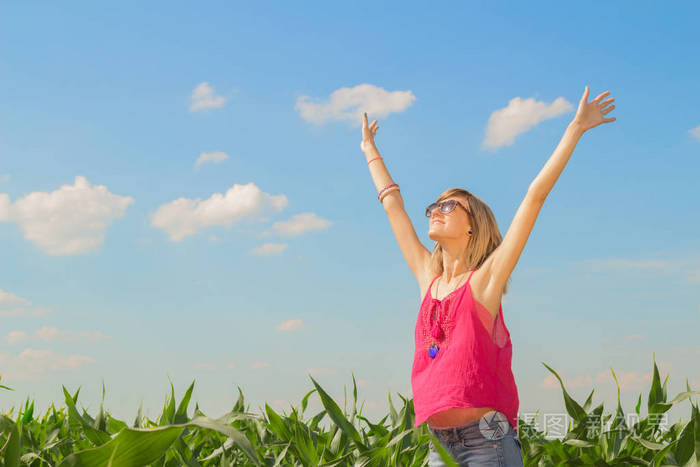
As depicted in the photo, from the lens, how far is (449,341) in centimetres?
262

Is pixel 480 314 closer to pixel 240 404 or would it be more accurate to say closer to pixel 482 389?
pixel 482 389

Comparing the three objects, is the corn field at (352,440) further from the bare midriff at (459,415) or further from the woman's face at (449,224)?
the woman's face at (449,224)

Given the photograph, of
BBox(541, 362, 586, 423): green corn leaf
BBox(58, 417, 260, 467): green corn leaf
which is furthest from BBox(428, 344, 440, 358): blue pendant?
BBox(58, 417, 260, 467): green corn leaf

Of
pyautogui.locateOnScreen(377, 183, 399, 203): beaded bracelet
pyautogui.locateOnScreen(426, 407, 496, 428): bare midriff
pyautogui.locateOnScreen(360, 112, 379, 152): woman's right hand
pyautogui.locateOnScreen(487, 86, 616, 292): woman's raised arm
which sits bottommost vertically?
pyautogui.locateOnScreen(426, 407, 496, 428): bare midriff

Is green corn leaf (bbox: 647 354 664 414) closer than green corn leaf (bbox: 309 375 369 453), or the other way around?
green corn leaf (bbox: 309 375 369 453)

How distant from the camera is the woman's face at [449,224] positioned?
288cm

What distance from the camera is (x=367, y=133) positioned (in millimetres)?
3707

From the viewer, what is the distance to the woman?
2.49 m

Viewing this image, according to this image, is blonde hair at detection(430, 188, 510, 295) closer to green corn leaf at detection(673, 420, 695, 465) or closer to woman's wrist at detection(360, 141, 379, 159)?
woman's wrist at detection(360, 141, 379, 159)

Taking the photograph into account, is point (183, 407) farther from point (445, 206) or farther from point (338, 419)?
point (445, 206)

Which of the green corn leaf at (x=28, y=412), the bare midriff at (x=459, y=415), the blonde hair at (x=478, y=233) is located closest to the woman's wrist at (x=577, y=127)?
the blonde hair at (x=478, y=233)

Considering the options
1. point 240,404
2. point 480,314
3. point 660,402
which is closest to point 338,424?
point 480,314

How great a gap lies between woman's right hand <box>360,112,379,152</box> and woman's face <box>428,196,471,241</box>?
83cm

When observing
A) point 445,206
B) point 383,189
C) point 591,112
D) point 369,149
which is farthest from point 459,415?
point 369,149
